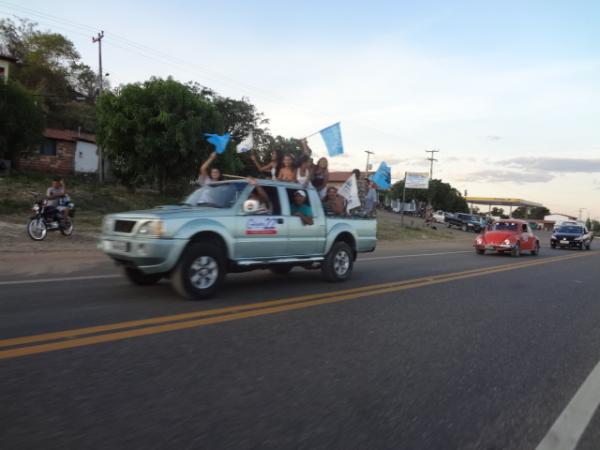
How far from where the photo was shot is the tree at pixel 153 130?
92.4 feet

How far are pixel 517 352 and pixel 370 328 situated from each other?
1.56 metres

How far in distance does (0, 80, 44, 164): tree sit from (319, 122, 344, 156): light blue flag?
84.5 ft

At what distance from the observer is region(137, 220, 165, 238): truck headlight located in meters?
6.12

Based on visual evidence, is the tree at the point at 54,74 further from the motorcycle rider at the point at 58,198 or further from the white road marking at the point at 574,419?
the white road marking at the point at 574,419

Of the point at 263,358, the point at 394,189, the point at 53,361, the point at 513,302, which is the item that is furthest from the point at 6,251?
the point at 394,189

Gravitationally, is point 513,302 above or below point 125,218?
below

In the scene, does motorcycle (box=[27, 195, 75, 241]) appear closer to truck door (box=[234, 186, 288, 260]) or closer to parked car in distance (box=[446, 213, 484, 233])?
truck door (box=[234, 186, 288, 260])

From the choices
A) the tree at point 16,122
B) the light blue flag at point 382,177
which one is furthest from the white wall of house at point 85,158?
the light blue flag at point 382,177

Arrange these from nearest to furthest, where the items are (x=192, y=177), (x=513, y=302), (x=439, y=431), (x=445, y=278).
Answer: (x=439, y=431)
(x=513, y=302)
(x=445, y=278)
(x=192, y=177)

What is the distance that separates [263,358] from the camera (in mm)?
4207

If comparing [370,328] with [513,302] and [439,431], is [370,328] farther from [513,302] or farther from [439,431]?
[513,302]

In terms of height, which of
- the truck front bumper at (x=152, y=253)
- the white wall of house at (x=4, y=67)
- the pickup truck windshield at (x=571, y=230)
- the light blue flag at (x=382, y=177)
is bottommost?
the pickup truck windshield at (x=571, y=230)

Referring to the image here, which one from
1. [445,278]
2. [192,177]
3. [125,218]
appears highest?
[192,177]

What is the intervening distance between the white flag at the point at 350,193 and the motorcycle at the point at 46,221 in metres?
8.16
